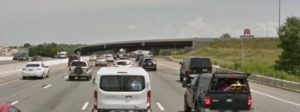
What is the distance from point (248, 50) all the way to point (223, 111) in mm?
131905

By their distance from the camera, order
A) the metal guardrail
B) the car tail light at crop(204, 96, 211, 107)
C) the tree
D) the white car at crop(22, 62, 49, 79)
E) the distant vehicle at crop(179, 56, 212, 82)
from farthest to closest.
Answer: the tree
the white car at crop(22, 62, 49, 79)
the distant vehicle at crop(179, 56, 212, 82)
the metal guardrail
the car tail light at crop(204, 96, 211, 107)

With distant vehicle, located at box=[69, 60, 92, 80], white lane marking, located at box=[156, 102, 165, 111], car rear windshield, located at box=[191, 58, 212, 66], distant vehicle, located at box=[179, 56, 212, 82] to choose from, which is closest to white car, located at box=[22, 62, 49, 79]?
distant vehicle, located at box=[69, 60, 92, 80]

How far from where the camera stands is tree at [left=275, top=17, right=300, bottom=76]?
219 ft

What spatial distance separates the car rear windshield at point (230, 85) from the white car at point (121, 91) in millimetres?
2024

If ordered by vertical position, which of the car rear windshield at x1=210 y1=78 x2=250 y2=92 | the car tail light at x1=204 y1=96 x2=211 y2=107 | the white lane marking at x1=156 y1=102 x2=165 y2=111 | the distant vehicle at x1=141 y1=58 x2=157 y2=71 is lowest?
the distant vehicle at x1=141 y1=58 x2=157 y2=71

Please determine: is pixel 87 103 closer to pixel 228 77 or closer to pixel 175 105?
Result: pixel 175 105

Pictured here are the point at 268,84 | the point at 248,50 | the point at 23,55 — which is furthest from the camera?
the point at 248,50

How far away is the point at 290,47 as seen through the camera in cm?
6800

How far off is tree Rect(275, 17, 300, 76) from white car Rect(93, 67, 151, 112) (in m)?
50.7

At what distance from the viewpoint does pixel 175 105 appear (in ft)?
78.9

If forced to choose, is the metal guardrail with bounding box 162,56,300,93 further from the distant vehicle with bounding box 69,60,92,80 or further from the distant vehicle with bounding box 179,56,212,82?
the distant vehicle with bounding box 69,60,92,80

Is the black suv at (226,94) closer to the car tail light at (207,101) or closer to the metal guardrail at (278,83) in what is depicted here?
the car tail light at (207,101)

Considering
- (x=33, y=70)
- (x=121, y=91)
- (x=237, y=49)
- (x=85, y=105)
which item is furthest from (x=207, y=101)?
(x=237, y=49)

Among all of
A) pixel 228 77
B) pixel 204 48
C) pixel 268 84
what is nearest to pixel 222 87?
pixel 228 77
